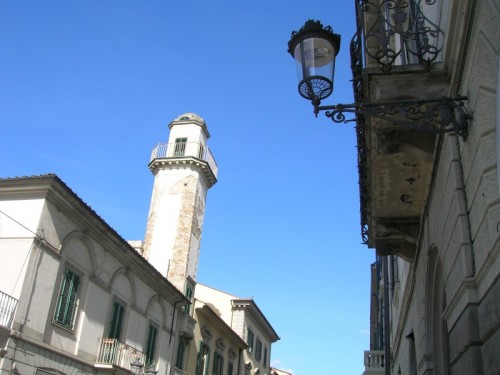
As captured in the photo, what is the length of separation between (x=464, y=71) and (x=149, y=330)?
59.5 feet

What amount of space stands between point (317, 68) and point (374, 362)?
583 inches

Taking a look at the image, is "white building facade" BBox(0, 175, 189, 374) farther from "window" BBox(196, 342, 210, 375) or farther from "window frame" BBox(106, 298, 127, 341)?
"window" BBox(196, 342, 210, 375)

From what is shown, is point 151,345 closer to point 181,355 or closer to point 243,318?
point 181,355

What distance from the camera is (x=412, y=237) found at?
887 centimetres

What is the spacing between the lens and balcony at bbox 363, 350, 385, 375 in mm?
17375

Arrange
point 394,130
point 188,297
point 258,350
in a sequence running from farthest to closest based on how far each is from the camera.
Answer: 1. point 258,350
2. point 188,297
3. point 394,130

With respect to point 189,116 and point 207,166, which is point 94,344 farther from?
point 189,116

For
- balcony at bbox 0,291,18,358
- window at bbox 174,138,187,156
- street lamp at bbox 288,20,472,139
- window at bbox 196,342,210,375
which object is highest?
window at bbox 174,138,187,156

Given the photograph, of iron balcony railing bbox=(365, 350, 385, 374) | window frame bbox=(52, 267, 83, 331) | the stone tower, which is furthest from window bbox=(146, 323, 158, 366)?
iron balcony railing bbox=(365, 350, 385, 374)

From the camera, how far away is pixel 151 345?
20.9 metres

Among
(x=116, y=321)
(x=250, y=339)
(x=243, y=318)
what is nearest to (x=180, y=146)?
(x=243, y=318)

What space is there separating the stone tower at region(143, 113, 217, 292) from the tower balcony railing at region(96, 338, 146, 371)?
32.6ft

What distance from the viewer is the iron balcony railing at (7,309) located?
41.8 ft

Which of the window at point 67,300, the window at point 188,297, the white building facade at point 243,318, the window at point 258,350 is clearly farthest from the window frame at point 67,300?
the window at point 258,350
